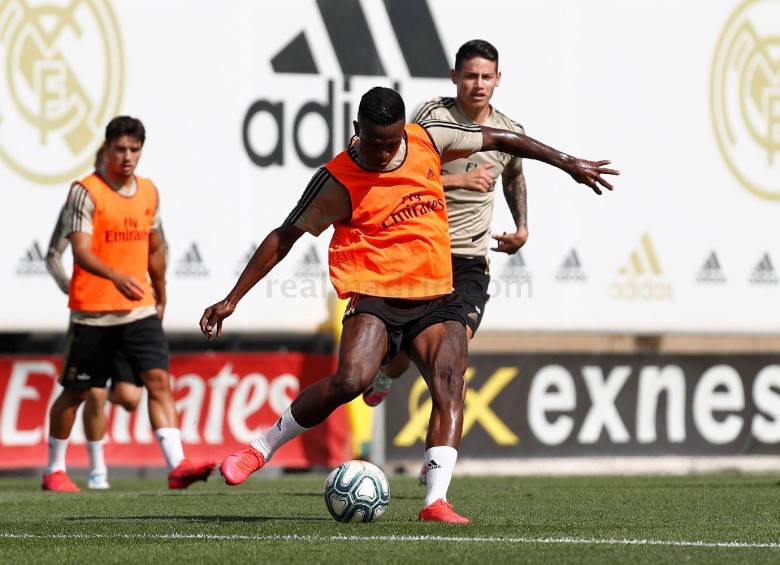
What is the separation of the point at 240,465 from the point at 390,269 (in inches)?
45.9

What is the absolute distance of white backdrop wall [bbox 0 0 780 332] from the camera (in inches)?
545

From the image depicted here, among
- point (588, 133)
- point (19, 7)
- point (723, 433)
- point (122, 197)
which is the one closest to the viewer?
point (122, 197)

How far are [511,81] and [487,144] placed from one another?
26.8 ft

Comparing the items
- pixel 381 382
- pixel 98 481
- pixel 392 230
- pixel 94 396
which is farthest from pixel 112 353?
pixel 392 230

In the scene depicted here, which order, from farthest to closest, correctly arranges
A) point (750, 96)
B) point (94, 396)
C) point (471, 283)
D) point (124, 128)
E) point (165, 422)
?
point (750, 96)
point (94, 396)
point (165, 422)
point (124, 128)
point (471, 283)

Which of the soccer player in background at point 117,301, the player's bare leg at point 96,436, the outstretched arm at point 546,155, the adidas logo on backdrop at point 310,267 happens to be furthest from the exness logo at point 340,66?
the outstretched arm at point 546,155

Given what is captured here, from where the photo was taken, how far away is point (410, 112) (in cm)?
1467

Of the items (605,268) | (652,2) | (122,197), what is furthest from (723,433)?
(122,197)

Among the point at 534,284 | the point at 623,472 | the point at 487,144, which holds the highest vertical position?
the point at 487,144

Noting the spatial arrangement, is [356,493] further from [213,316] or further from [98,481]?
[98,481]

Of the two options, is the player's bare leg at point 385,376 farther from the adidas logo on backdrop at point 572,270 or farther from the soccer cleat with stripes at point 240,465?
the adidas logo on backdrop at point 572,270

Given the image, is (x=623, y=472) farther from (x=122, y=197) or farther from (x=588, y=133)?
(x=122, y=197)

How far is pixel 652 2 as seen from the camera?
1608 centimetres

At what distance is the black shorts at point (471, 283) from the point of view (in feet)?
32.0
